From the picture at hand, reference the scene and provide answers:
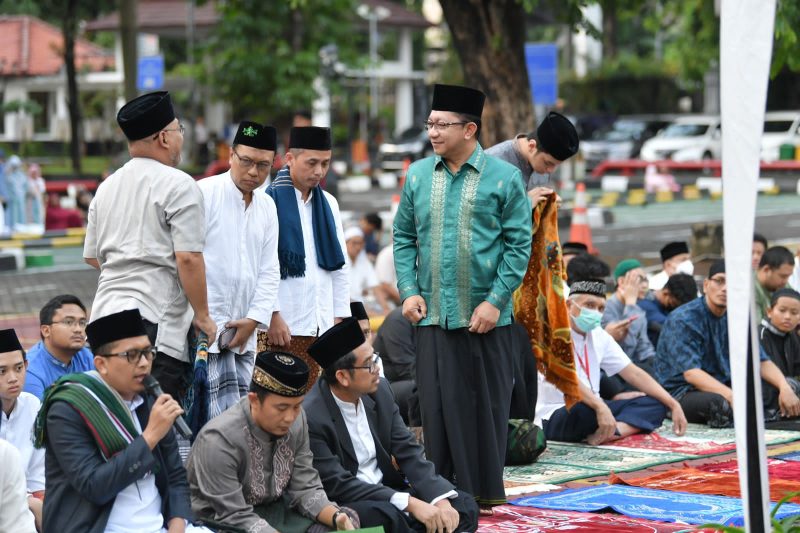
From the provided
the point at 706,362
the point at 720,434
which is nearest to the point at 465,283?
the point at 720,434

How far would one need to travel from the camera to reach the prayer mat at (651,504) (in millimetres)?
6680

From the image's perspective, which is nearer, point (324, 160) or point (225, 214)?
point (225, 214)

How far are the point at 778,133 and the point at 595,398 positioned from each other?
31.2m

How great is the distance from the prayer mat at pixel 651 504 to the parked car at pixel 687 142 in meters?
31.5

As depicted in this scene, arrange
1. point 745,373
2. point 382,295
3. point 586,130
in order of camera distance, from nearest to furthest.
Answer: point 745,373
point 382,295
point 586,130

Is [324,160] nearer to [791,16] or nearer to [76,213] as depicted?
[791,16]

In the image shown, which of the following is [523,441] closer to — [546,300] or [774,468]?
[546,300]

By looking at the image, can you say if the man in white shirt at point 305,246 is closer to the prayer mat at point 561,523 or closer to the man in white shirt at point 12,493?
the prayer mat at point 561,523

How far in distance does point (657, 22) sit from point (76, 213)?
14.5 meters

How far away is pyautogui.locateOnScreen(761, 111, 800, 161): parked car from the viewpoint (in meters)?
36.8

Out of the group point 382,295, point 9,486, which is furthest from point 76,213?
point 9,486

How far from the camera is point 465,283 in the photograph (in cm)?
688

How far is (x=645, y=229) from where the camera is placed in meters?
24.0

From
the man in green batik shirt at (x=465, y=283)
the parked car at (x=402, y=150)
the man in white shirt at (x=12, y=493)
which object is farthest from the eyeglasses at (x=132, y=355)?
the parked car at (x=402, y=150)
